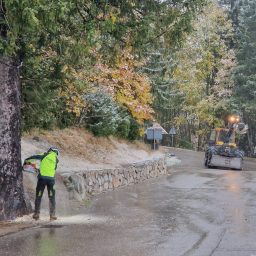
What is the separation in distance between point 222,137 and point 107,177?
16731mm

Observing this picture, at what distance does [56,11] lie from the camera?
10445mm

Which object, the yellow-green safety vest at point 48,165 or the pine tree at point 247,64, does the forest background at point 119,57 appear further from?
the yellow-green safety vest at point 48,165

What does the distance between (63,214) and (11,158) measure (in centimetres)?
239

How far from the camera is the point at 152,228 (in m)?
12.2

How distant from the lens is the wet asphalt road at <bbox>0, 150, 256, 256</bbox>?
32.0ft

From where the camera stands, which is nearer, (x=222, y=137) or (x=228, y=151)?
(x=228, y=151)

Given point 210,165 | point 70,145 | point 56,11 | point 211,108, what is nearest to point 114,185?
point 70,145

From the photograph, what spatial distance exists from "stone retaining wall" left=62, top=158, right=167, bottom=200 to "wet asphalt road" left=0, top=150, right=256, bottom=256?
50 cm

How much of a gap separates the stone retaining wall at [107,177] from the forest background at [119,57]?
7.32ft

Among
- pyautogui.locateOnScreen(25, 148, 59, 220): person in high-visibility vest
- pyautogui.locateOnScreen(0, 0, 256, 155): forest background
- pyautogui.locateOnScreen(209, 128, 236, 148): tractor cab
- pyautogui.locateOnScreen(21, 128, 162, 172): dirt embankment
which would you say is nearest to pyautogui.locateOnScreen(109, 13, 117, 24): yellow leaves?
pyautogui.locateOnScreen(0, 0, 256, 155): forest background

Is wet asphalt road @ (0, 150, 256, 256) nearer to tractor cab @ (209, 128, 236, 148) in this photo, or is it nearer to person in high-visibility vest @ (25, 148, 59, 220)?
person in high-visibility vest @ (25, 148, 59, 220)

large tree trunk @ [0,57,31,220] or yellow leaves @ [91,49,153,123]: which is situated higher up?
yellow leaves @ [91,49,153,123]

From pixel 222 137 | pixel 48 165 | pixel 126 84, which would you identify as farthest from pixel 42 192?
pixel 222 137

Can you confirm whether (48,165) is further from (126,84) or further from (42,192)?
(126,84)
